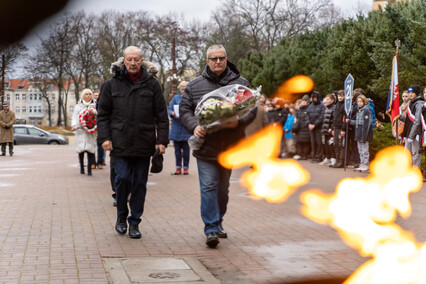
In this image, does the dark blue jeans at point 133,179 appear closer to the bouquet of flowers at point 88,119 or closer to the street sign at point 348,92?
the bouquet of flowers at point 88,119

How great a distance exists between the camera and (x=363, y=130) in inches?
535

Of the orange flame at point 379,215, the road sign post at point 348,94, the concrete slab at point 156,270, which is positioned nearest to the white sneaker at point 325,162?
the orange flame at point 379,215

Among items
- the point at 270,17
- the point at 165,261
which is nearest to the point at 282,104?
the point at 165,261

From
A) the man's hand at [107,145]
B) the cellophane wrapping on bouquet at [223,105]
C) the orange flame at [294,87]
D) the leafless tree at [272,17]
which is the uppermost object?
the leafless tree at [272,17]

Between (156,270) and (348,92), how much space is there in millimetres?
10230

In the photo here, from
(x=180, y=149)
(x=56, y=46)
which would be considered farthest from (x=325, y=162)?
(x=56, y=46)

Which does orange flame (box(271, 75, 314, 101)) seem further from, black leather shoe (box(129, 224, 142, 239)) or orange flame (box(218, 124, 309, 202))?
black leather shoe (box(129, 224, 142, 239))

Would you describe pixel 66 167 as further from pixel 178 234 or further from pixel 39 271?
pixel 39 271

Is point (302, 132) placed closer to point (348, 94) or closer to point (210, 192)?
point (348, 94)

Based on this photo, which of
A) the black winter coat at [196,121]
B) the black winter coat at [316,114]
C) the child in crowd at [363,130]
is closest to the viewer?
the black winter coat at [196,121]

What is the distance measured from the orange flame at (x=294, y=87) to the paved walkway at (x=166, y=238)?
17.6 m

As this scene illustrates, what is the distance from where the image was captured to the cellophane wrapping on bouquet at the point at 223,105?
5.15 meters

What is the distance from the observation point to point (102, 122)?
579 cm

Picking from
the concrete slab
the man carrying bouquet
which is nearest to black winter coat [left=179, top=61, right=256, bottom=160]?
the man carrying bouquet
